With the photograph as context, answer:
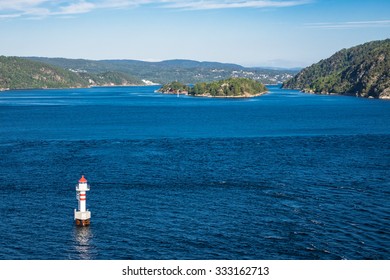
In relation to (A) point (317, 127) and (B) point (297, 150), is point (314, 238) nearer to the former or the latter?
(B) point (297, 150)

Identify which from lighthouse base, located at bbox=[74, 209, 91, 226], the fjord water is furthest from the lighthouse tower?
the fjord water

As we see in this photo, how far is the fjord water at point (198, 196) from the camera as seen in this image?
33.5m

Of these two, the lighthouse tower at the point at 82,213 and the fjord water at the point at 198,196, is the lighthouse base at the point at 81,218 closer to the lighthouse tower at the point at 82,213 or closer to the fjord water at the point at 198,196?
the lighthouse tower at the point at 82,213

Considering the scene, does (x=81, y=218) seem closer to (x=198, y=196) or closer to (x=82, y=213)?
(x=82, y=213)

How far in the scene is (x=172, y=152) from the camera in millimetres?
72062

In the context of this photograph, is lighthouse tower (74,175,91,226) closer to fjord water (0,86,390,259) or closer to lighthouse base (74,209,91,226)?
lighthouse base (74,209,91,226)

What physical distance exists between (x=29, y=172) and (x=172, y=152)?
20408 mm

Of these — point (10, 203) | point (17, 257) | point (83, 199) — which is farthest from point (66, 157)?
point (17, 257)

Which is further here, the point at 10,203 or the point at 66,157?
the point at 66,157

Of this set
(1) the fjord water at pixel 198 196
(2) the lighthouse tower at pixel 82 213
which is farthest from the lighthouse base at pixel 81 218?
(1) the fjord water at pixel 198 196

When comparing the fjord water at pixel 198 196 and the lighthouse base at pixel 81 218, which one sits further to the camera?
the lighthouse base at pixel 81 218

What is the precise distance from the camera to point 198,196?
45.7 metres

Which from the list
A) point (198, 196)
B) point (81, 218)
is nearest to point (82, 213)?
point (81, 218)

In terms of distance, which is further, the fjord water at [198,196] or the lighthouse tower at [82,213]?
the lighthouse tower at [82,213]
